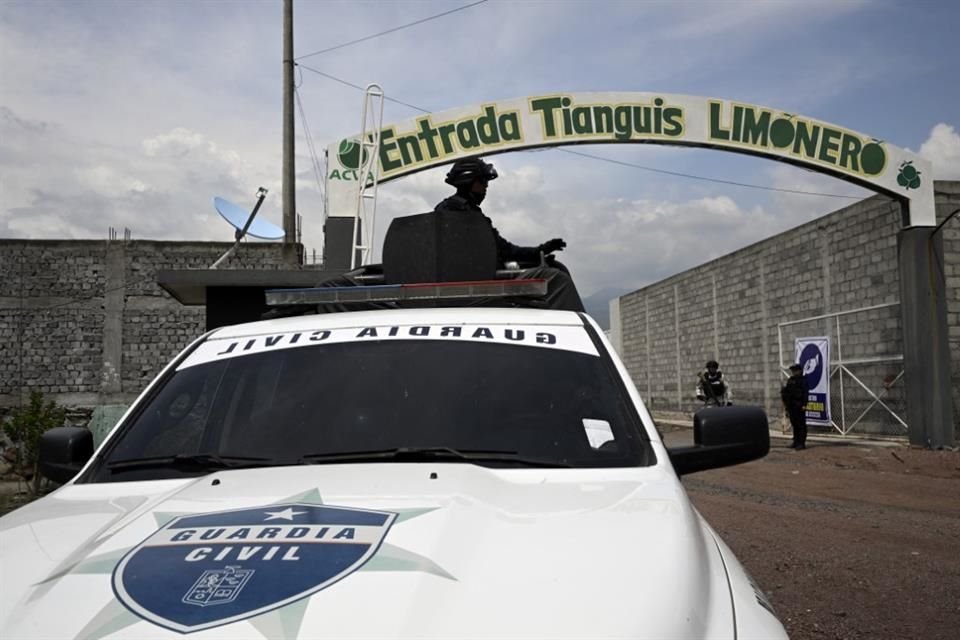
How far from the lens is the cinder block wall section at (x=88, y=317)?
15766 mm

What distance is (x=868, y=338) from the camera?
1666 cm

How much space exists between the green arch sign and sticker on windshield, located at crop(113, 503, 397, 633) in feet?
30.8

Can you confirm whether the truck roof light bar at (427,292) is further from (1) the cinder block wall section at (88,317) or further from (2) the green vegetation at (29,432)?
(1) the cinder block wall section at (88,317)

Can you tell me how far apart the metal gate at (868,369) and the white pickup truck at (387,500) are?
14580 millimetres

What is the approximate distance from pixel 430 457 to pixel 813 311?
18.7m

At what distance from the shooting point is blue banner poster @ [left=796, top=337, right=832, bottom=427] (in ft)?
58.9

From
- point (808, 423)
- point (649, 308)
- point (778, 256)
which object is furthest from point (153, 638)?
point (649, 308)

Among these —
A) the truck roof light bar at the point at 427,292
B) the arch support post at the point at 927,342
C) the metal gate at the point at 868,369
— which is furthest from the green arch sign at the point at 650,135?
the truck roof light bar at the point at 427,292

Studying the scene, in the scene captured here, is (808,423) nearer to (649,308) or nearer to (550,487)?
(649,308)

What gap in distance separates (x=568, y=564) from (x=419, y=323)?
1.42 m

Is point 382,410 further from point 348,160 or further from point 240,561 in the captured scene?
point 348,160

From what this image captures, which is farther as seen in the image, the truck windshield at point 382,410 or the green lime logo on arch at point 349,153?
the green lime logo on arch at point 349,153

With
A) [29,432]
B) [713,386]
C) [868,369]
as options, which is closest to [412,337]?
[29,432]

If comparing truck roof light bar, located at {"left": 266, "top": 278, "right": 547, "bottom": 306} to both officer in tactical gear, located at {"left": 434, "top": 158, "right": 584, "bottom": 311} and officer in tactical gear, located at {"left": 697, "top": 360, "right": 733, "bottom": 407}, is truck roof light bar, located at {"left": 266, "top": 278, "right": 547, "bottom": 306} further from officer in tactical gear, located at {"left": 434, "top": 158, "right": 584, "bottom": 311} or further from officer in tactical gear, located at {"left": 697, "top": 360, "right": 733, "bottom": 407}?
officer in tactical gear, located at {"left": 697, "top": 360, "right": 733, "bottom": 407}
